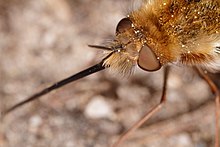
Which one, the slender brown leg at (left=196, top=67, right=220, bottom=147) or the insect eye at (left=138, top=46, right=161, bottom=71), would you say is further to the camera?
the slender brown leg at (left=196, top=67, right=220, bottom=147)

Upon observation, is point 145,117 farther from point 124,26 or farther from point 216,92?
point 124,26

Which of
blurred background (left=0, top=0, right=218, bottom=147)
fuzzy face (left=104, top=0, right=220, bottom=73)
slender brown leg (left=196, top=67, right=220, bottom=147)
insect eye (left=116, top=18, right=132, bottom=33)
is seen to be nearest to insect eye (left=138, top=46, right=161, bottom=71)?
fuzzy face (left=104, top=0, right=220, bottom=73)

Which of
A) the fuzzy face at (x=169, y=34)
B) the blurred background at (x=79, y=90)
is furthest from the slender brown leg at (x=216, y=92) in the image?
the fuzzy face at (x=169, y=34)

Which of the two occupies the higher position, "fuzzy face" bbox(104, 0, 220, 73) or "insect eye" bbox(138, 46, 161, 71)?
"fuzzy face" bbox(104, 0, 220, 73)

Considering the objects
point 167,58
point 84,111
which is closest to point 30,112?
point 84,111

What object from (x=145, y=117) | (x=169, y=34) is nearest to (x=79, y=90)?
(x=145, y=117)

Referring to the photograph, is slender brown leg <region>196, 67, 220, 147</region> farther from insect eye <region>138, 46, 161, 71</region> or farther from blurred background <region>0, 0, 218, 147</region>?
insect eye <region>138, 46, 161, 71</region>

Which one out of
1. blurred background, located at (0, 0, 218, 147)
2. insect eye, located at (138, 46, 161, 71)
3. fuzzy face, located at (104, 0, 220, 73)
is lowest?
blurred background, located at (0, 0, 218, 147)
